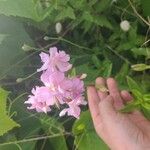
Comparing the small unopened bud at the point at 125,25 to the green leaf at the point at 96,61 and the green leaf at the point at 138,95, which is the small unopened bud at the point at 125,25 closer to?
the green leaf at the point at 96,61

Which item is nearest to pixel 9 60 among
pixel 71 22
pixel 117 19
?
pixel 71 22

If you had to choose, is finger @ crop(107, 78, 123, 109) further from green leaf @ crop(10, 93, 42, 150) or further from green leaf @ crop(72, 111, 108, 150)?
green leaf @ crop(10, 93, 42, 150)

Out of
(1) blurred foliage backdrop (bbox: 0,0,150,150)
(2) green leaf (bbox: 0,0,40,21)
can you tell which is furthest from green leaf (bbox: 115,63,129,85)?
(2) green leaf (bbox: 0,0,40,21)

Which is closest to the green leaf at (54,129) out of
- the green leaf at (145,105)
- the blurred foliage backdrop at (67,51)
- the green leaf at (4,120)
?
the blurred foliage backdrop at (67,51)

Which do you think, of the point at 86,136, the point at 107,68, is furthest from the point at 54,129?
the point at 107,68

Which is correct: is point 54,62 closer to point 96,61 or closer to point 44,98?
point 44,98
